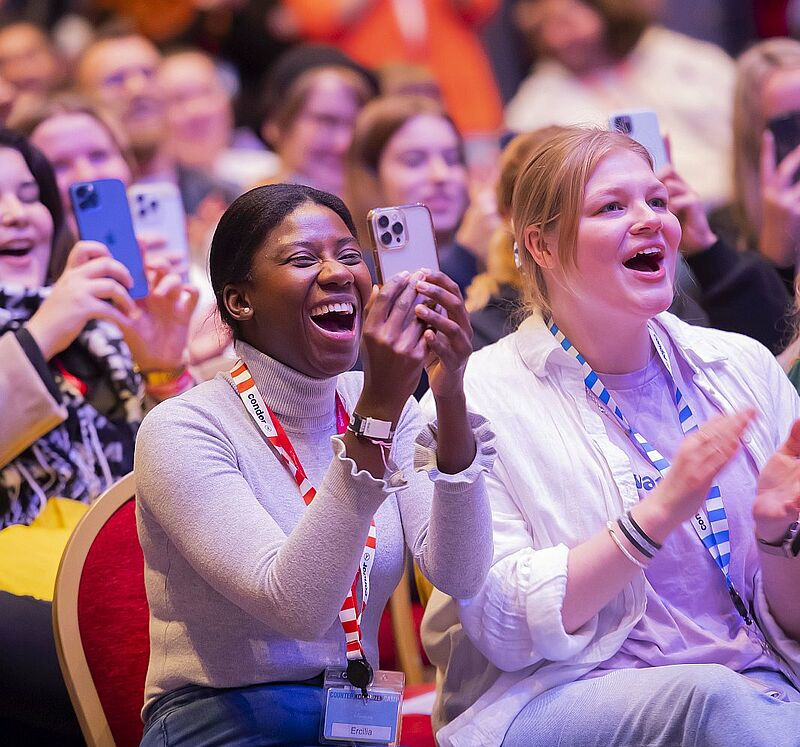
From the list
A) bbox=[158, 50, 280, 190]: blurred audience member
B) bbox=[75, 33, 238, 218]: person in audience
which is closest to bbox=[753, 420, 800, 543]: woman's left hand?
bbox=[75, 33, 238, 218]: person in audience

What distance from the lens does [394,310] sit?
146cm

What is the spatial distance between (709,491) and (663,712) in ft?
1.26

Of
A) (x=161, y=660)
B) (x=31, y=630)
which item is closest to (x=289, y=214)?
(x=161, y=660)

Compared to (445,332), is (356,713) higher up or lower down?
lower down

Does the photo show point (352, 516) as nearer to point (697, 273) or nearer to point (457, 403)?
point (457, 403)

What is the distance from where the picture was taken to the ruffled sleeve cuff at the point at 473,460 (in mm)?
1570

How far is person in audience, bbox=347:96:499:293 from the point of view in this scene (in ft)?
11.0

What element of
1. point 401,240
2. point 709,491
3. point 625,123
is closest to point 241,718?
point 401,240

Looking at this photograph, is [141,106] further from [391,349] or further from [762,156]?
[391,349]

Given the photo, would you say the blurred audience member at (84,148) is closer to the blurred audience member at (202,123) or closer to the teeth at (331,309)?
the teeth at (331,309)

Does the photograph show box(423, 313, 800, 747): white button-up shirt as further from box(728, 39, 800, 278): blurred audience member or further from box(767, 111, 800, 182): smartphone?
box(767, 111, 800, 182): smartphone

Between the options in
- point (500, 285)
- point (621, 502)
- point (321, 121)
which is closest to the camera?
point (621, 502)

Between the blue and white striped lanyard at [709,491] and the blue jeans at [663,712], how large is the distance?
0.55ft

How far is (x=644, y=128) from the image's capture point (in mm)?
2482
